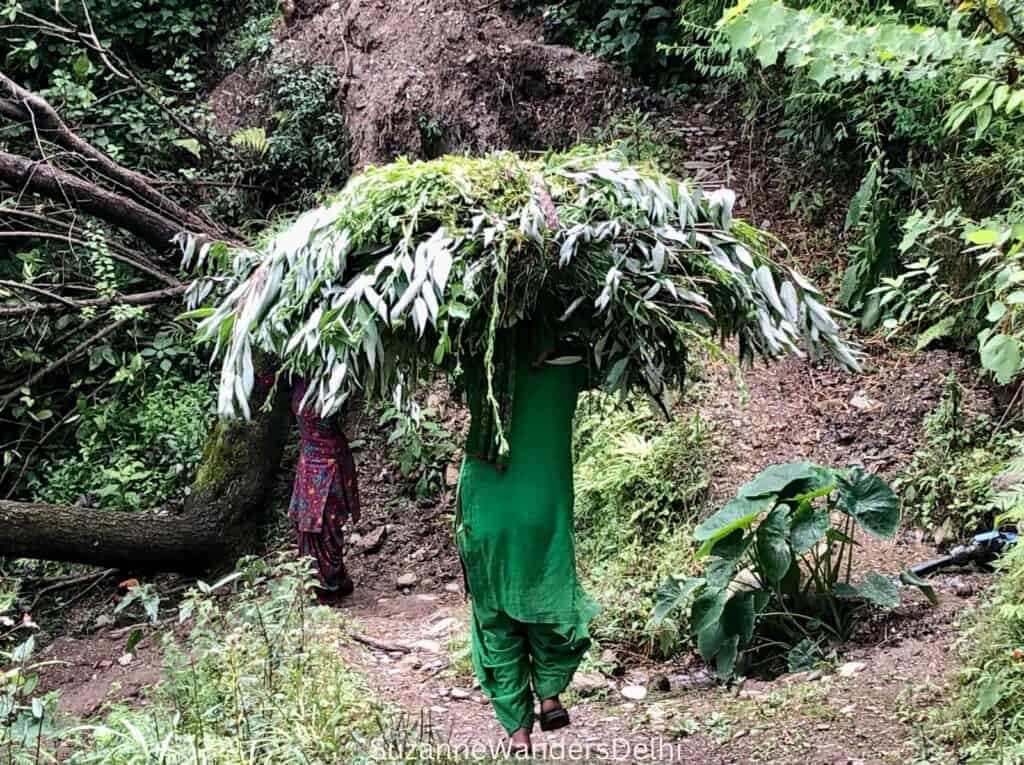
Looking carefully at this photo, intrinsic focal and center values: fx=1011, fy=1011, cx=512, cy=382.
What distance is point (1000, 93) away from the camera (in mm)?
3186

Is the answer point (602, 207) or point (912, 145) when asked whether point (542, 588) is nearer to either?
point (602, 207)

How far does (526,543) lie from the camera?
3111mm

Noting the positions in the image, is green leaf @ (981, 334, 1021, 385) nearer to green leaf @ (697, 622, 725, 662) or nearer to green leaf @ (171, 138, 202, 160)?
green leaf @ (697, 622, 725, 662)

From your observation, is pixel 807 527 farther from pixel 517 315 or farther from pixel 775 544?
pixel 517 315

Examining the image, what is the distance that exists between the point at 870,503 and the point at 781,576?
51 centimetres

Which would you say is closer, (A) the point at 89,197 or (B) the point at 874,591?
(B) the point at 874,591

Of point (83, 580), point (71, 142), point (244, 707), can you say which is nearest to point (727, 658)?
point (244, 707)

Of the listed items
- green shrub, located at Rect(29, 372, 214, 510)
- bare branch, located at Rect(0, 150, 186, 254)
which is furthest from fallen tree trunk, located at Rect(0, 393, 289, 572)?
bare branch, located at Rect(0, 150, 186, 254)

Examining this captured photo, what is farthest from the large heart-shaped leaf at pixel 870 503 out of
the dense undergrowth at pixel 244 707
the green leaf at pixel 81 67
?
the green leaf at pixel 81 67

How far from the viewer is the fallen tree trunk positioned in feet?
17.8

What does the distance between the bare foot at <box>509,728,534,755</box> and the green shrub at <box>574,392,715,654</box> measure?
4.81ft

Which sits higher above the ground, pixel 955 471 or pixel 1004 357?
pixel 1004 357

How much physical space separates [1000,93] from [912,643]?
2.11 metres

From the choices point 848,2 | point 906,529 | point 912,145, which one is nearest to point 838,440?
point 906,529
